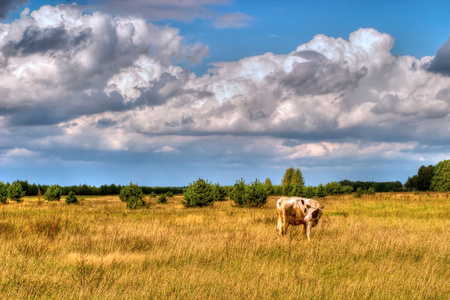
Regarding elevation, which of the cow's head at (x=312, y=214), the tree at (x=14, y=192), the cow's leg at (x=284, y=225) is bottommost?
the cow's leg at (x=284, y=225)

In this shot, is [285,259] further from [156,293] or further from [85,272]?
[85,272]

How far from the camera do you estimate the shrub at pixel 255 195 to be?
30906mm

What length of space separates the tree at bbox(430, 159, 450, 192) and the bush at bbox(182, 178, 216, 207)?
90903 millimetres

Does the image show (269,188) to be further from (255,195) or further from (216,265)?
(216,265)

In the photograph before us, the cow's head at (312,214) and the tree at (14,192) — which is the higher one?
the tree at (14,192)

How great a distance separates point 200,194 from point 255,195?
14.3 ft

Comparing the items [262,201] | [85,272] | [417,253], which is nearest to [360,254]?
[417,253]

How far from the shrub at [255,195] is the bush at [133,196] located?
8473mm

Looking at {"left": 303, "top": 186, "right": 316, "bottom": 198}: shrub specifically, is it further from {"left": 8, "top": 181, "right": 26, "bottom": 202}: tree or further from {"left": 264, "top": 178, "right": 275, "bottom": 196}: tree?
{"left": 8, "top": 181, "right": 26, "bottom": 202}: tree

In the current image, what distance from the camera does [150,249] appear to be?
11234 mm

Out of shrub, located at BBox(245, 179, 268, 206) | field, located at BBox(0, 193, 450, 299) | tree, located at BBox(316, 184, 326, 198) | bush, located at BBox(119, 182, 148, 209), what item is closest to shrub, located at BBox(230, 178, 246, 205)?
shrub, located at BBox(245, 179, 268, 206)

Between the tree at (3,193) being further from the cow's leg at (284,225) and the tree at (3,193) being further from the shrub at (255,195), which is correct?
the cow's leg at (284,225)

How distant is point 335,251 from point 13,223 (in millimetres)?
11725

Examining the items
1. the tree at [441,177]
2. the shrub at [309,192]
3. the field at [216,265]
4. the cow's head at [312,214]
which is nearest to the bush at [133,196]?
the field at [216,265]
